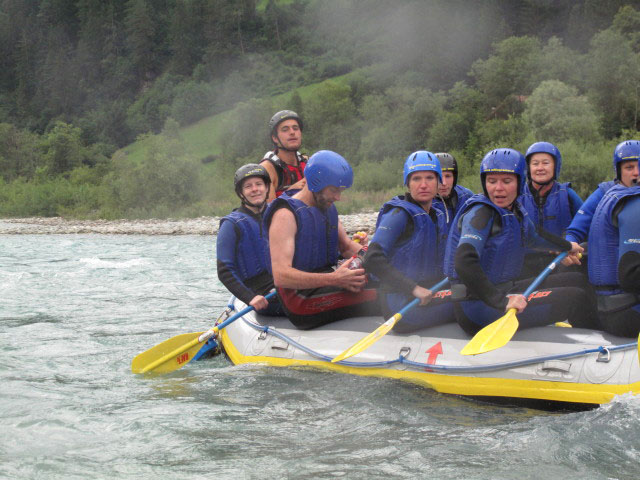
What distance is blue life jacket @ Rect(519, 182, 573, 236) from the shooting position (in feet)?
18.5

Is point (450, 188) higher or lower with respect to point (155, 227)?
higher

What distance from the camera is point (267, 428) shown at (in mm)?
4363

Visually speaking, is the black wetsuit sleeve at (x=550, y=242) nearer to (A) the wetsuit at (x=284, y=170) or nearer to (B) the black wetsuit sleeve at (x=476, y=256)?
(B) the black wetsuit sleeve at (x=476, y=256)

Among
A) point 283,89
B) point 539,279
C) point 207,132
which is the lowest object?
point 539,279

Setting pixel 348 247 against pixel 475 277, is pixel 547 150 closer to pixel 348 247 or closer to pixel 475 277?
pixel 348 247

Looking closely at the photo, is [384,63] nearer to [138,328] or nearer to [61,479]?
[138,328]

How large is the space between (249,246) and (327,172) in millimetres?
1442

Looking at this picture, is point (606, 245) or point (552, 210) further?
point (552, 210)

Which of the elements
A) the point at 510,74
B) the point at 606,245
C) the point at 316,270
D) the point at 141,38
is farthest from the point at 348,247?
the point at 141,38

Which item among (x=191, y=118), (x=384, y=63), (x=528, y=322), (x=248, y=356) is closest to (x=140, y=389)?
(x=248, y=356)

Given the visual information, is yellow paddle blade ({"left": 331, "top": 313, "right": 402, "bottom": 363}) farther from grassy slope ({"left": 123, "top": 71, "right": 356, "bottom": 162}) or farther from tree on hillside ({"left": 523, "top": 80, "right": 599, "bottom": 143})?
grassy slope ({"left": 123, "top": 71, "right": 356, "bottom": 162})

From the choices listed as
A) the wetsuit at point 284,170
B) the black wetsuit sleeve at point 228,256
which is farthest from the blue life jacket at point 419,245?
the wetsuit at point 284,170

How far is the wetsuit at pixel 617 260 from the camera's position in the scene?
156 inches

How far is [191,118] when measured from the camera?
78438mm
